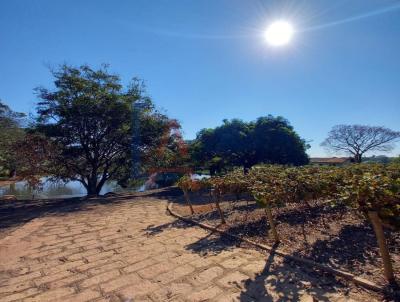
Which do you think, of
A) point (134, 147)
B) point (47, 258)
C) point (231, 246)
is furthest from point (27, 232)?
point (134, 147)

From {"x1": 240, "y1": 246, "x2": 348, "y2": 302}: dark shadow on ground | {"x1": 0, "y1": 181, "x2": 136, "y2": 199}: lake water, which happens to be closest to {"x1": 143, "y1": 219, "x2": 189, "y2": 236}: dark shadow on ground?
{"x1": 240, "y1": 246, "x2": 348, "y2": 302}: dark shadow on ground

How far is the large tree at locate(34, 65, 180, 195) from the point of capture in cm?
1204

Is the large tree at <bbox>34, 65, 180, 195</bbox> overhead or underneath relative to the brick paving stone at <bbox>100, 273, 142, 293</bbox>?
overhead

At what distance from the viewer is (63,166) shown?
1309 centimetres

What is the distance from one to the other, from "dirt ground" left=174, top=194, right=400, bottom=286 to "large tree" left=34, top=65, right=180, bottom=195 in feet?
26.0

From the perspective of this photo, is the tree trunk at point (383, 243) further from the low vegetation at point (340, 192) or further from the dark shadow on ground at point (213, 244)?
the dark shadow on ground at point (213, 244)

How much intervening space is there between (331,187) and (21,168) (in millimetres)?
13241

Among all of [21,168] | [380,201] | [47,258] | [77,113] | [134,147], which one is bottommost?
[47,258]

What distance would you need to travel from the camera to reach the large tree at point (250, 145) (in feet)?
52.2

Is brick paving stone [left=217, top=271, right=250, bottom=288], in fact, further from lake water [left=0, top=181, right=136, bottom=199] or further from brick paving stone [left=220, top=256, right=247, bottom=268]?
lake water [left=0, top=181, right=136, bottom=199]

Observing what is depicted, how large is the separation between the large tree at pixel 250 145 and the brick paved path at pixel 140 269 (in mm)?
10718

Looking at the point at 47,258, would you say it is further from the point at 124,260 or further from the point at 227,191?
the point at 227,191

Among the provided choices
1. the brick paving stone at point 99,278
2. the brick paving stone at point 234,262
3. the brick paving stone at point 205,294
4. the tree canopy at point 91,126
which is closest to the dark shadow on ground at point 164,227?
the brick paving stone at point 99,278

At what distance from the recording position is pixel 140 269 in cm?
388
